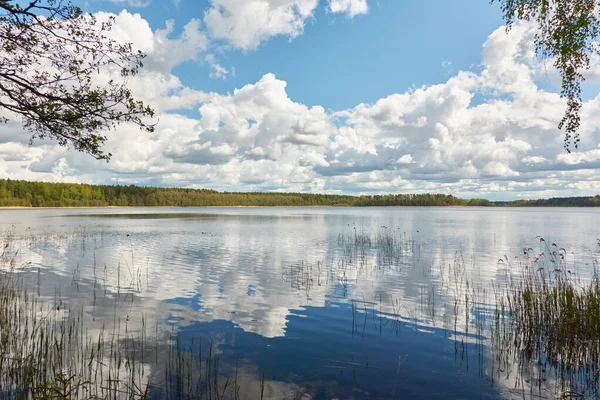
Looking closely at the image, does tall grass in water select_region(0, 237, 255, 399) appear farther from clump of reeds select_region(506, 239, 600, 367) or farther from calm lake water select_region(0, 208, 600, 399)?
clump of reeds select_region(506, 239, 600, 367)

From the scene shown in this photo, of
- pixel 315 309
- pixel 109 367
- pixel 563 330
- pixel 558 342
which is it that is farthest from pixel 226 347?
pixel 563 330

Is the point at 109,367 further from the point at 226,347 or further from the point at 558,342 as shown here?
the point at 558,342

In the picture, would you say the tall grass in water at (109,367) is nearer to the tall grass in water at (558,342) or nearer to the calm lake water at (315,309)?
the calm lake water at (315,309)

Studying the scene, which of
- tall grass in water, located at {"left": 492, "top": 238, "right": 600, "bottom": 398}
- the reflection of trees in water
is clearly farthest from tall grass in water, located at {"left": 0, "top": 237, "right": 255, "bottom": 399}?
tall grass in water, located at {"left": 492, "top": 238, "right": 600, "bottom": 398}

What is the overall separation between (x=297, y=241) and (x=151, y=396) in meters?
30.6

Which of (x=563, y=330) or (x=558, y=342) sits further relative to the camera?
(x=563, y=330)

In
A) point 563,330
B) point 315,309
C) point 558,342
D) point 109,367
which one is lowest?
point 315,309

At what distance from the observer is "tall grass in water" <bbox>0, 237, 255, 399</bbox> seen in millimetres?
7746

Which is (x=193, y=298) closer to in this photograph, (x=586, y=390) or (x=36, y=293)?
(x=36, y=293)

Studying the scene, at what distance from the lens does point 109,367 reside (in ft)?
28.3

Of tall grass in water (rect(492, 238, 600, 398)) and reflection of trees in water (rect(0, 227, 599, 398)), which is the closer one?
reflection of trees in water (rect(0, 227, 599, 398))

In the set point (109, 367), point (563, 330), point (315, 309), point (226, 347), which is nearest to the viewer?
point (109, 367)

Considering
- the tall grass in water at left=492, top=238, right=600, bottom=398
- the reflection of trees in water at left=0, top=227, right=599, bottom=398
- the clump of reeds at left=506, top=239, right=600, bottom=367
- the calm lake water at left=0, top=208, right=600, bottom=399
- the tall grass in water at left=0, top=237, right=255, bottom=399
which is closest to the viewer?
the tall grass in water at left=0, top=237, right=255, bottom=399

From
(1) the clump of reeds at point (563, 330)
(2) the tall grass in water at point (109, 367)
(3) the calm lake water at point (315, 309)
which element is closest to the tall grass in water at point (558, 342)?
(1) the clump of reeds at point (563, 330)
